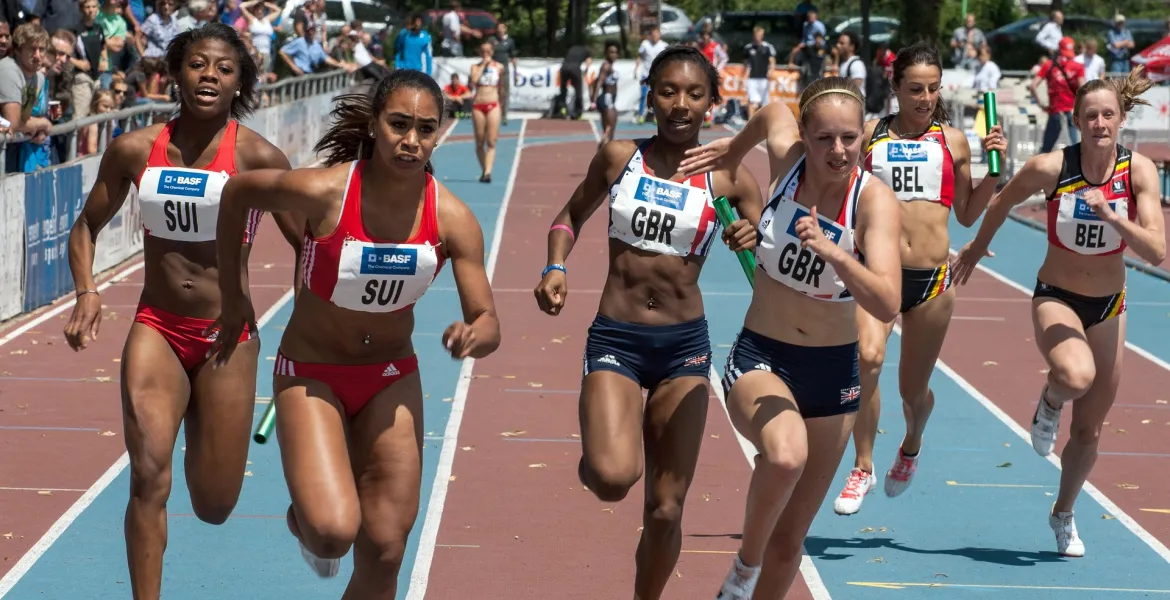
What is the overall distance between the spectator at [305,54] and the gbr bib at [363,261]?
23.0 m

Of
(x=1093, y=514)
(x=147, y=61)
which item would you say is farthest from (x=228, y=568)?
(x=147, y=61)

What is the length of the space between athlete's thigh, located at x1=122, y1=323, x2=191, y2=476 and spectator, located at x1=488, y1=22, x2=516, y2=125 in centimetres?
2830

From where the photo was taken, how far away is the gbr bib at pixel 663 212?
6496 mm

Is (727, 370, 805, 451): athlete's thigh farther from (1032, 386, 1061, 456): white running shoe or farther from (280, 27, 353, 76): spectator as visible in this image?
(280, 27, 353, 76): spectator

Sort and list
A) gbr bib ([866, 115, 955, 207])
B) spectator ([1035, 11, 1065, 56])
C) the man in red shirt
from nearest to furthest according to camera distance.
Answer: gbr bib ([866, 115, 955, 207]) < the man in red shirt < spectator ([1035, 11, 1065, 56])

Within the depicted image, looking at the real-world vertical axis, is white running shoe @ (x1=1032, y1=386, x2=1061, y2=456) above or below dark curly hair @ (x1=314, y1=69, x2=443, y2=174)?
below

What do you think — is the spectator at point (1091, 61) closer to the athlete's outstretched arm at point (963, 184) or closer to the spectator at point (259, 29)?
the spectator at point (259, 29)

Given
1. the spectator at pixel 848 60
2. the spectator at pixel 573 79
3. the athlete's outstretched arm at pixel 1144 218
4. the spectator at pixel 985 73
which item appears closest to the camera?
the athlete's outstretched arm at pixel 1144 218

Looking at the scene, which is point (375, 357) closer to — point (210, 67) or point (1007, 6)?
point (210, 67)

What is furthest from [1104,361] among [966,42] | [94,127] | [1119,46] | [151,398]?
[966,42]

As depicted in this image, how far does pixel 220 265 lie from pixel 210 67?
0.95 metres

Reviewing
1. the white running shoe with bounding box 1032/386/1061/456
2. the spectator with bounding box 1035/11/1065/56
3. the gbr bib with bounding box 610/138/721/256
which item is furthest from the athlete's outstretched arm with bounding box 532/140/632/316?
the spectator with bounding box 1035/11/1065/56

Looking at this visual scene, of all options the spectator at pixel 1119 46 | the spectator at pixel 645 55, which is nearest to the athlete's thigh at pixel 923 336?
the spectator at pixel 645 55

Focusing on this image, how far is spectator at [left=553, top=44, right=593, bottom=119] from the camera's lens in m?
36.4
